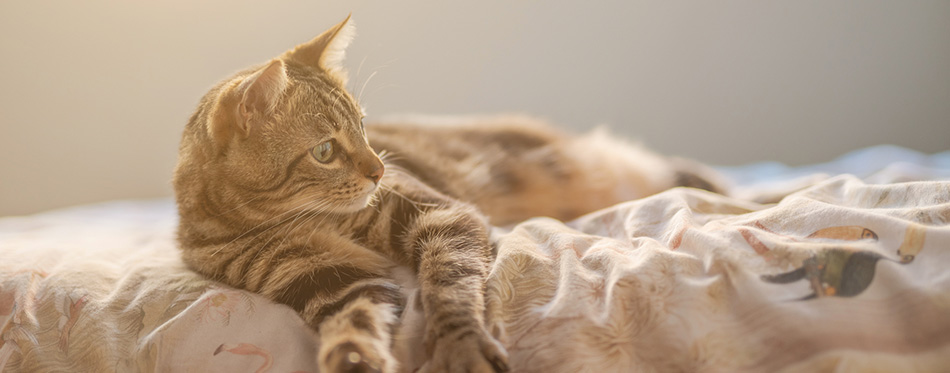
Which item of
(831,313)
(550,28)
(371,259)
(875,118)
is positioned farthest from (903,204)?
(875,118)

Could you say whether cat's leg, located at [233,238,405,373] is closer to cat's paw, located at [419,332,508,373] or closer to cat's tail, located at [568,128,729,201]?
cat's paw, located at [419,332,508,373]

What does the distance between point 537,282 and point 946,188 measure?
0.71m

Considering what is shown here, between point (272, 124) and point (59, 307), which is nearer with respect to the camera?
point (59, 307)

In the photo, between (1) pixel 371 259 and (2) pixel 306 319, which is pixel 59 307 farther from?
(1) pixel 371 259

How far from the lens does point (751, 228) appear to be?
0.86 metres

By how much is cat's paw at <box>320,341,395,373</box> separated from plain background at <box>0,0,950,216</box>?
7.28ft

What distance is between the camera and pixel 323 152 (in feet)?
3.64

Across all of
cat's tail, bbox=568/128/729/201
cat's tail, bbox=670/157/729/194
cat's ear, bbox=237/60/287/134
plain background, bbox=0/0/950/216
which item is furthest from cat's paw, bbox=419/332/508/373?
plain background, bbox=0/0/950/216

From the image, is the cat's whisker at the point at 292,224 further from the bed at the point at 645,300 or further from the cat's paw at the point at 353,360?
the cat's paw at the point at 353,360

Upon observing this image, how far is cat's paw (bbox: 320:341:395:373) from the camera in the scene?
78cm

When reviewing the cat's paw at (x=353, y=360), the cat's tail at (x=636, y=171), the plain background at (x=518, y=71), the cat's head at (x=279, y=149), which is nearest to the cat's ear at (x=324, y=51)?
the cat's head at (x=279, y=149)

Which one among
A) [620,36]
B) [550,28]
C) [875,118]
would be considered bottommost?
[550,28]

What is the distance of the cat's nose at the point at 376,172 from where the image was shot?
44.2 inches

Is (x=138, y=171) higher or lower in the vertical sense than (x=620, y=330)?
lower
